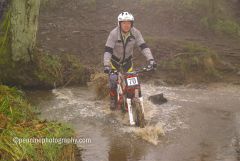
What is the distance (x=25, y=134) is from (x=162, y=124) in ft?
12.7

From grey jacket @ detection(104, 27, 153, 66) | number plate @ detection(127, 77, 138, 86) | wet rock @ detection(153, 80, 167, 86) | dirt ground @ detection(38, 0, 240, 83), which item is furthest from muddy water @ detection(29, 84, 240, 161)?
dirt ground @ detection(38, 0, 240, 83)

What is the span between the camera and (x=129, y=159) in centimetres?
729

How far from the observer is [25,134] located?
598cm

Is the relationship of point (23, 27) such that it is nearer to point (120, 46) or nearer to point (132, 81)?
point (120, 46)

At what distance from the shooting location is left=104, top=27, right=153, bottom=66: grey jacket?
9461 mm

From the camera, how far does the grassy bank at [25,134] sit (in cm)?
564

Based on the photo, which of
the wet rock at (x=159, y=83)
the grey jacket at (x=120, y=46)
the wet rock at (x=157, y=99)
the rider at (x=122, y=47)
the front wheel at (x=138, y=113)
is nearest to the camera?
the front wheel at (x=138, y=113)

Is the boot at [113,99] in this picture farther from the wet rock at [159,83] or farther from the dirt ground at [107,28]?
the dirt ground at [107,28]

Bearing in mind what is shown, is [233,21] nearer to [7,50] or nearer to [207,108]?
[207,108]

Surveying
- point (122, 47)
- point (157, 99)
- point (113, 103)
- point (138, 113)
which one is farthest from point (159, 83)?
point (138, 113)

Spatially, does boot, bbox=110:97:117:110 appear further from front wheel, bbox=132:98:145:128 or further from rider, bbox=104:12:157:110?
front wheel, bbox=132:98:145:128

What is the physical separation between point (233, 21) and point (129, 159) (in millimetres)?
11247

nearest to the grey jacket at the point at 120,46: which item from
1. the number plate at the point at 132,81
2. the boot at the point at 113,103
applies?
the number plate at the point at 132,81

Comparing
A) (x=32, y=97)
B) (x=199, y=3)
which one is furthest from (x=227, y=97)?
(x=199, y=3)
